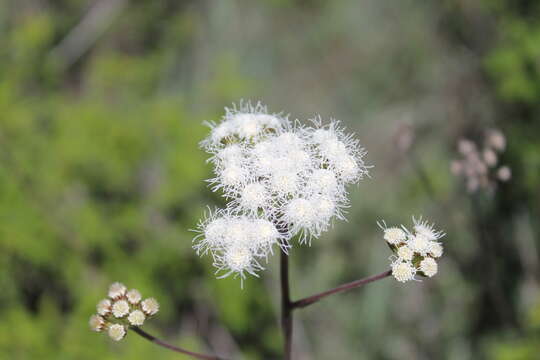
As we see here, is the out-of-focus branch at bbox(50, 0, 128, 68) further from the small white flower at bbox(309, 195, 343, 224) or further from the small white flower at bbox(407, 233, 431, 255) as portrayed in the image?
the small white flower at bbox(407, 233, 431, 255)

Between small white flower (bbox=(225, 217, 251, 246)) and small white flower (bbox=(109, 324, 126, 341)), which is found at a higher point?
small white flower (bbox=(225, 217, 251, 246))

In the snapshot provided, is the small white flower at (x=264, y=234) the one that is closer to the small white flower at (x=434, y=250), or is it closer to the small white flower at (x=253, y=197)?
the small white flower at (x=253, y=197)

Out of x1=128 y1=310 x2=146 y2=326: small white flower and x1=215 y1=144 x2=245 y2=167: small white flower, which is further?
x1=215 y1=144 x2=245 y2=167: small white flower

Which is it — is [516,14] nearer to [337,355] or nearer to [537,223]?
[537,223]

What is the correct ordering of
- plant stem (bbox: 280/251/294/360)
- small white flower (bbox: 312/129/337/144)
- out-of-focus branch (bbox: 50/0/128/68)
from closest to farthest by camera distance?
plant stem (bbox: 280/251/294/360) < small white flower (bbox: 312/129/337/144) < out-of-focus branch (bbox: 50/0/128/68)

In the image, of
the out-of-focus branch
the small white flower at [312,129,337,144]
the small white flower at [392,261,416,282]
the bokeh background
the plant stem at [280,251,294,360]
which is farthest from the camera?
the out-of-focus branch

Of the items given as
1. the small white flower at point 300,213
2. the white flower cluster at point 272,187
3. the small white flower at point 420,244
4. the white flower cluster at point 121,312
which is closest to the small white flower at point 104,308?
the white flower cluster at point 121,312

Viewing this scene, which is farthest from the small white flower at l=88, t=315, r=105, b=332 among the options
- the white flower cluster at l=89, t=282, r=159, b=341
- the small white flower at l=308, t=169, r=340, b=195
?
the small white flower at l=308, t=169, r=340, b=195
